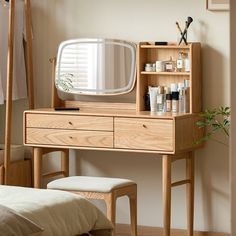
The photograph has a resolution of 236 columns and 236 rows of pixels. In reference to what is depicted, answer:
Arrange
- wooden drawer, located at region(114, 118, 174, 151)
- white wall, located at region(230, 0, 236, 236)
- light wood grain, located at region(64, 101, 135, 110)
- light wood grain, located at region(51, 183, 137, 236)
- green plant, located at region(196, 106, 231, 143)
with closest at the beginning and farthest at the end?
1. white wall, located at region(230, 0, 236, 236)
2. light wood grain, located at region(51, 183, 137, 236)
3. wooden drawer, located at region(114, 118, 174, 151)
4. green plant, located at region(196, 106, 231, 143)
5. light wood grain, located at region(64, 101, 135, 110)

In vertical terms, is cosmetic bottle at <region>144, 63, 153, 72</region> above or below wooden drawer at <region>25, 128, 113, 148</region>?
above

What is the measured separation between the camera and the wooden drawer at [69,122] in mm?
4086

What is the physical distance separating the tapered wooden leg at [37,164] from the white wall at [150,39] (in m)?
0.38

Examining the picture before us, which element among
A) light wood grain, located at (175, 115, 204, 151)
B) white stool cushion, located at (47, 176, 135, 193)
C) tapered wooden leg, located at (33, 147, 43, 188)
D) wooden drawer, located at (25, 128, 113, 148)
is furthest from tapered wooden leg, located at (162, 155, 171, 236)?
tapered wooden leg, located at (33, 147, 43, 188)

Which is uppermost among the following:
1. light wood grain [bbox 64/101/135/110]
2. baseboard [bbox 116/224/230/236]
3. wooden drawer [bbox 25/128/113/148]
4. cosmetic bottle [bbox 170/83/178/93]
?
cosmetic bottle [bbox 170/83/178/93]

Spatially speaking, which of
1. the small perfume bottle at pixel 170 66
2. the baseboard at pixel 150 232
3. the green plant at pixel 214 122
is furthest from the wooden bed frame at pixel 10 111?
the green plant at pixel 214 122

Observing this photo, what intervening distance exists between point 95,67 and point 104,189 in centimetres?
105

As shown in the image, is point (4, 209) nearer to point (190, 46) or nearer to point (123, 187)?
point (123, 187)

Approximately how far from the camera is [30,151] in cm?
482

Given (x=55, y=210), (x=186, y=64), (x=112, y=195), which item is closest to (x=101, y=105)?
(x=186, y=64)

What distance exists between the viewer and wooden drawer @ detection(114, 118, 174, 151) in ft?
12.8

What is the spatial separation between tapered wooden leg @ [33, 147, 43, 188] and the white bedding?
4.09 feet

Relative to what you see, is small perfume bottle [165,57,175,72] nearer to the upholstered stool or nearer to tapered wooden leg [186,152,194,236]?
tapered wooden leg [186,152,194,236]

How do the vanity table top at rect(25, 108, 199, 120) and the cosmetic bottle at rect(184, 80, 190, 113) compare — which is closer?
the vanity table top at rect(25, 108, 199, 120)
